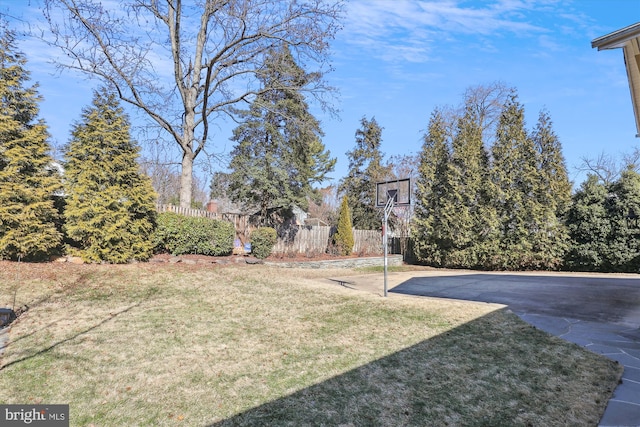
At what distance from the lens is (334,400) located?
2910 mm

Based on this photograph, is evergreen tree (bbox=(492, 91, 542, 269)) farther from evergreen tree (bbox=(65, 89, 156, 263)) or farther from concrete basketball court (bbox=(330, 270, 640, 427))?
evergreen tree (bbox=(65, 89, 156, 263))

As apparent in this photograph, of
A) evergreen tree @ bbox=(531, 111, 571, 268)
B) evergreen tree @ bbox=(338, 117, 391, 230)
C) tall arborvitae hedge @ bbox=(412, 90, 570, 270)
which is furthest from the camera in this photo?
evergreen tree @ bbox=(338, 117, 391, 230)

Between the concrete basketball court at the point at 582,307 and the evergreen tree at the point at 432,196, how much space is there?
4.80 metres

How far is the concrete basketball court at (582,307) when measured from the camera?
304 centimetres

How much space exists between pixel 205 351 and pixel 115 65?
474 inches

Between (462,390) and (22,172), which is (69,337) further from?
(22,172)

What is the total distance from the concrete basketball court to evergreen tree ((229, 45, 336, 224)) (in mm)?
6991

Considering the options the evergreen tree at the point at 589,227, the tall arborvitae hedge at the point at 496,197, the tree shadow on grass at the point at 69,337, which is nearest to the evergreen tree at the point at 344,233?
the tall arborvitae hedge at the point at 496,197

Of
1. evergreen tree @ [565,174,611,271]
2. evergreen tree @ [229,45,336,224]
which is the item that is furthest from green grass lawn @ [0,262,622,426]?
evergreen tree @ [229,45,336,224]

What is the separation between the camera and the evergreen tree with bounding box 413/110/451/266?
14.3 metres

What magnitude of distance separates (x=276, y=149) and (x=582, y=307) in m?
12.7

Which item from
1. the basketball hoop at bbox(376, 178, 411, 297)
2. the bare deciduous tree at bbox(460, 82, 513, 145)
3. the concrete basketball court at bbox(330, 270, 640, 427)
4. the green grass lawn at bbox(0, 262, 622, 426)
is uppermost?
the bare deciduous tree at bbox(460, 82, 513, 145)

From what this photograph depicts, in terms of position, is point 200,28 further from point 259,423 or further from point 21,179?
point 259,423

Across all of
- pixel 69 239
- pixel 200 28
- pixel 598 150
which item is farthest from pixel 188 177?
pixel 598 150
